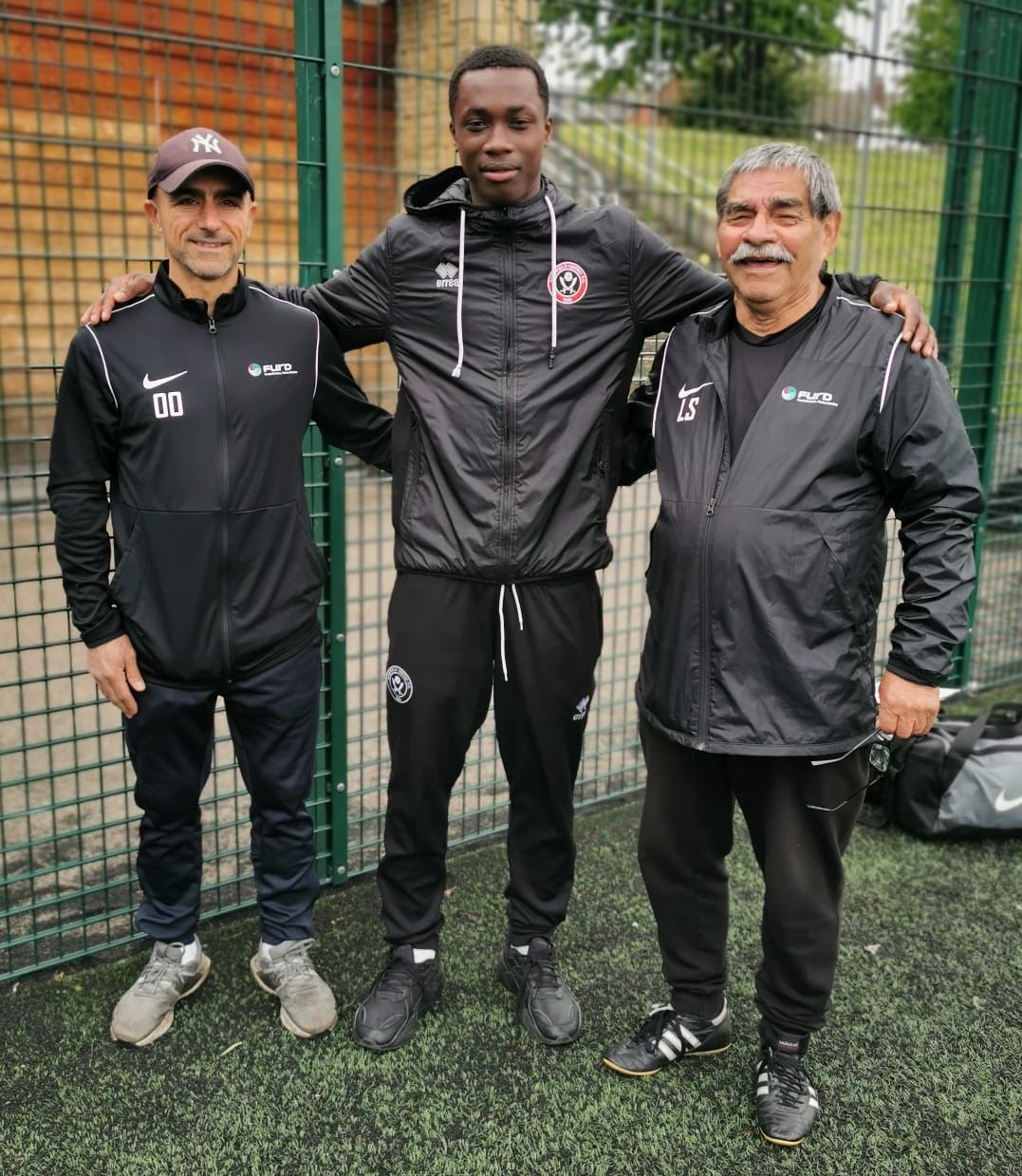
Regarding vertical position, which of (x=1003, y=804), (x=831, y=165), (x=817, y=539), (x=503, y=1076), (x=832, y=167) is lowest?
(x=503, y=1076)

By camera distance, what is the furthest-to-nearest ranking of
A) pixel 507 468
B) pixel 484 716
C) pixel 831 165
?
pixel 831 165 < pixel 484 716 < pixel 507 468

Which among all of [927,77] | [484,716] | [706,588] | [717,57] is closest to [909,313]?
[706,588]

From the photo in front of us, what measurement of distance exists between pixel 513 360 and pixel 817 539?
2.65 feet

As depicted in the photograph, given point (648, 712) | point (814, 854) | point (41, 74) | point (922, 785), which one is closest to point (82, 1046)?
point (648, 712)

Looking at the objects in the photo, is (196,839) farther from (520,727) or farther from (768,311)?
(768,311)

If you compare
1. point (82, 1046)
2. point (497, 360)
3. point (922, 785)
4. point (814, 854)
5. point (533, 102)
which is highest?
point (533, 102)

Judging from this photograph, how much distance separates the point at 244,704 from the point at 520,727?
2.17 feet

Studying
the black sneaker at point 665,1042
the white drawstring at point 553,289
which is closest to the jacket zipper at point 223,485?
the white drawstring at point 553,289

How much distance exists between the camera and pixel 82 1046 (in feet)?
8.76

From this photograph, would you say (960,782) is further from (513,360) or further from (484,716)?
(513,360)

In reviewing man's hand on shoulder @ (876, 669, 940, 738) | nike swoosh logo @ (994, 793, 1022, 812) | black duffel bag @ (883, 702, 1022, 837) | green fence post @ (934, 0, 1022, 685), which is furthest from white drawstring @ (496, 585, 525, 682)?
green fence post @ (934, 0, 1022, 685)

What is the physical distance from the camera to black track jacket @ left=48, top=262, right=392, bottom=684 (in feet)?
7.88

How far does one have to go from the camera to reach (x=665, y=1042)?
8.59 ft

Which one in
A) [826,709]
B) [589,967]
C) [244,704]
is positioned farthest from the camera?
[589,967]
